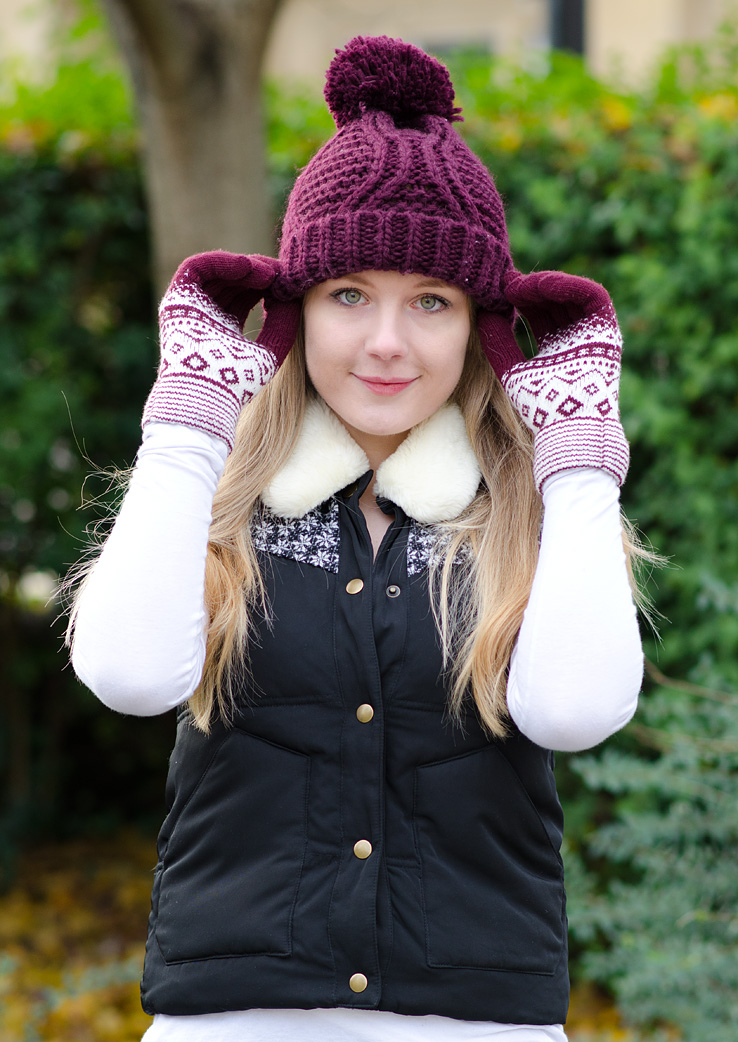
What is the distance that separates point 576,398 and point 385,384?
0.32 m

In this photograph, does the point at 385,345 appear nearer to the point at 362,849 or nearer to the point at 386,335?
the point at 386,335

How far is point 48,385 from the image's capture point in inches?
163

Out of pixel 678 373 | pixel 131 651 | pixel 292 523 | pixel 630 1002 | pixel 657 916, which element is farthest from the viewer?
pixel 678 373

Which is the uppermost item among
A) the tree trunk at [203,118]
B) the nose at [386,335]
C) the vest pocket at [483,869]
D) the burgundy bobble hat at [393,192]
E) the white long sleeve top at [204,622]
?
the tree trunk at [203,118]

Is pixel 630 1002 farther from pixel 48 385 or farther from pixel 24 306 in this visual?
pixel 24 306

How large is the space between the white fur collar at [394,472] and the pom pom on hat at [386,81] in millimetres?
537

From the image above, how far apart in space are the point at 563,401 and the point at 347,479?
15.5 inches

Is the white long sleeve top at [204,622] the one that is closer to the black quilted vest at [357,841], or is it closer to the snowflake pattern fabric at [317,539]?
the black quilted vest at [357,841]

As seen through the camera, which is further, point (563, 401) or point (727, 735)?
point (727, 735)

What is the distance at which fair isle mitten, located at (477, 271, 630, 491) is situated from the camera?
68.6 inches

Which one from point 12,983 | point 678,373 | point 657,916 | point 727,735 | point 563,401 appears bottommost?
point 12,983

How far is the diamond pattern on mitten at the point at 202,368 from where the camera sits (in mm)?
1736

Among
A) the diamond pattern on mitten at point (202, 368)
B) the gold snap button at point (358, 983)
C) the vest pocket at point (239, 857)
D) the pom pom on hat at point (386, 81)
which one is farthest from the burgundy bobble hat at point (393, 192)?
the gold snap button at point (358, 983)

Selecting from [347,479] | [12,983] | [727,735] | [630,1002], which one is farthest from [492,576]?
[12,983]
